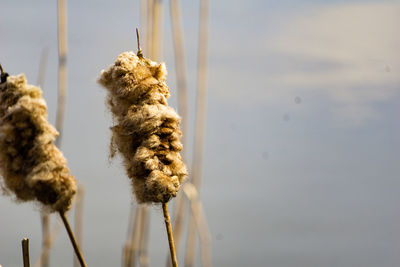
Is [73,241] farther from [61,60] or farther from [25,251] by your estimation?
[61,60]

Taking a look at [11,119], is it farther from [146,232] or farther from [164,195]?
[146,232]

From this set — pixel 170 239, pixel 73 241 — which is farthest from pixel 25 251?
pixel 170 239

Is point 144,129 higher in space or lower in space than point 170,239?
higher

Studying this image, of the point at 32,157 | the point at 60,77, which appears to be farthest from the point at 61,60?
the point at 32,157

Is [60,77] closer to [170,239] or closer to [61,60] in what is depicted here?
[61,60]

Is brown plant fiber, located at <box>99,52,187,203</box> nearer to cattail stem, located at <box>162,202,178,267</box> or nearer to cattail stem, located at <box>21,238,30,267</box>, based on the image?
cattail stem, located at <box>162,202,178,267</box>

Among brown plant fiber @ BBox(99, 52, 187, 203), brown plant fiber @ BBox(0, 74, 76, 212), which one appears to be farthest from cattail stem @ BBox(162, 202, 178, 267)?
brown plant fiber @ BBox(0, 74, 76, 212)

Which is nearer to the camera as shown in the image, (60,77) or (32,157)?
(32,157)
